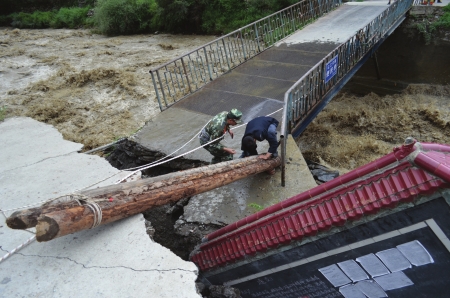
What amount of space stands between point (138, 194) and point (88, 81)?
1103 centimetres

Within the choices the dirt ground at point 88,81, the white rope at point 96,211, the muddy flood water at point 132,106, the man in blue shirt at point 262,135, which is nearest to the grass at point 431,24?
the muddy flood water at point 132,106

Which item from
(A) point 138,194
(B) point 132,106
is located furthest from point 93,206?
(B) point 132,106

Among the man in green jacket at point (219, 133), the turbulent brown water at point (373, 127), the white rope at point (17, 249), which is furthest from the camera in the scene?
the turbulent brown water at point (373, 127)

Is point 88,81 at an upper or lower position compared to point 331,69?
lower

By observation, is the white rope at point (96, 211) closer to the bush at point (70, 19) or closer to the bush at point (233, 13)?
the bush at point (233, 13)

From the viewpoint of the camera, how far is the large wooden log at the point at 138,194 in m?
3.06

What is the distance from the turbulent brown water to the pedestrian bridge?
2232 millimetres

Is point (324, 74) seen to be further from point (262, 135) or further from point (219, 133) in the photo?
point (219, 133)

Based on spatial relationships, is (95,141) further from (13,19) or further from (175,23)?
(13,19)

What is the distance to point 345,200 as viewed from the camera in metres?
3.05

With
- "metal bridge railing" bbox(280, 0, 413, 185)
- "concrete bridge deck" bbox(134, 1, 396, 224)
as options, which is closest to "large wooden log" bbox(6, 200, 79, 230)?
"concrete bridge deck" bbox(134, 1, 396, 224)

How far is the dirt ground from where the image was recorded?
1049 centimetres

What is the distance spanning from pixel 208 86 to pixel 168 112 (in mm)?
1516

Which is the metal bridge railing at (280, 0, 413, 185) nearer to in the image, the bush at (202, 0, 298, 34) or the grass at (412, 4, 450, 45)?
the grass at (412, 4, 450, 45)
